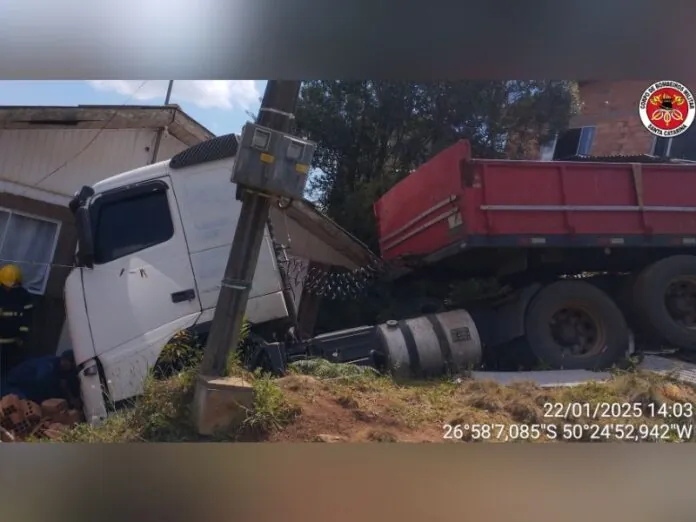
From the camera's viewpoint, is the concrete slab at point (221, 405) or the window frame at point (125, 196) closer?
the concrete slab at point (221, 405)

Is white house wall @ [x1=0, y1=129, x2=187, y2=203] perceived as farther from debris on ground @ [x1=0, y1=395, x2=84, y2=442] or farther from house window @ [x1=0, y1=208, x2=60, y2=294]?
debris on ground @ [x1=0, y1=395, x2=84, y2=442]

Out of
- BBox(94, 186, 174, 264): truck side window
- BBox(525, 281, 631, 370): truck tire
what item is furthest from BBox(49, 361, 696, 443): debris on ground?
BBox(94, 186, 174, 264): truck side window

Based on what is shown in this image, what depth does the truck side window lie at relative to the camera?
4.27 meters

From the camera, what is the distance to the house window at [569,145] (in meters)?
4.01

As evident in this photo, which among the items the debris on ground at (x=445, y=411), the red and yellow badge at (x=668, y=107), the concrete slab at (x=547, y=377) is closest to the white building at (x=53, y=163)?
the debris on ground at (x=445, y=411)

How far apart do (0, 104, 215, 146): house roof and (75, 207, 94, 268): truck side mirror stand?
464mm

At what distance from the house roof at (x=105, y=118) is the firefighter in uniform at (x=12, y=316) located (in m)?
0.72

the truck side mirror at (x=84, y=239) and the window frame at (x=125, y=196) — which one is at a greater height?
the window frame at (x=125, y=196)

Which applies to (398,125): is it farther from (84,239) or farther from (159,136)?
(84,239)

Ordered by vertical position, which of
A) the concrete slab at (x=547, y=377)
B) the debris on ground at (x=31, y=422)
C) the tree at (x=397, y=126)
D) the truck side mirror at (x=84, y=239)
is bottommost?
the debris on ground at (x=31, y=422)

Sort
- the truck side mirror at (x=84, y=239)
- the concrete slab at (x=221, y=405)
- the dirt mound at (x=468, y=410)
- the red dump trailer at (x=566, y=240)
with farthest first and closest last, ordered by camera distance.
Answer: the truck side mirror at (x=84, y=239) < the red dump trailer at (x=566, y=240) < the concrete slab at (x=221, y=405) < the dirt mound at (x=468, y=410)

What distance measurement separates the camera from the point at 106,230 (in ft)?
14.1

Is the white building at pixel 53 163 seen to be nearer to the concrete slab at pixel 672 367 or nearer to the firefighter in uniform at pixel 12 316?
the firefighter in uniform at pixel 12 316
